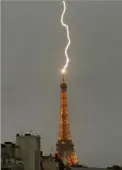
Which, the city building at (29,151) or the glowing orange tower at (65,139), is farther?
the glowing orange tower at (65,139)

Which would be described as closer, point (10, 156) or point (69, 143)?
point (10, 156)

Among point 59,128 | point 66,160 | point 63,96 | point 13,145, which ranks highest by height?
point 63,96

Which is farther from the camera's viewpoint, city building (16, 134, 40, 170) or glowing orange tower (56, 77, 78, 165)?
glowing orange tower (56, 77, 78, 165)

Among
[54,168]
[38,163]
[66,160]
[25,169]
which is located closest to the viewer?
[25,169]

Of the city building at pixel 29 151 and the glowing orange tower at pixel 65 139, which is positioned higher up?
the glowing orange tower at pixel 65 139

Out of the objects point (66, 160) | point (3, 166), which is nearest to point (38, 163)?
point (3, 166)

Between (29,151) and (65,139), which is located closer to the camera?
(29,151)

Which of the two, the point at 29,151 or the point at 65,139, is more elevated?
the point at 65,139

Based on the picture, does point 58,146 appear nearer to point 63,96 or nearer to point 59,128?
point 59,128
